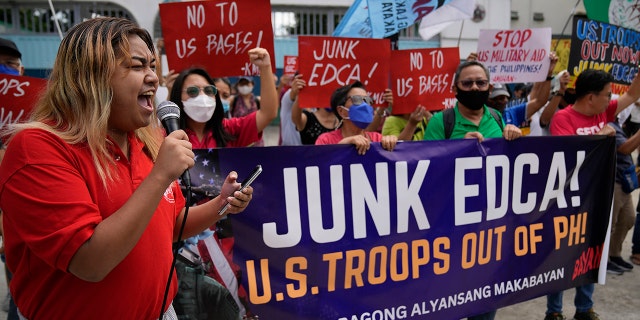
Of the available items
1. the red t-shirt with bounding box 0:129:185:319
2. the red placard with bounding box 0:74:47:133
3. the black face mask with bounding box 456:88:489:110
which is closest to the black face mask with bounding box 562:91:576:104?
the black face mask with bounding box 456:88:489:110

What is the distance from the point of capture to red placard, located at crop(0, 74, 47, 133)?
3.65m

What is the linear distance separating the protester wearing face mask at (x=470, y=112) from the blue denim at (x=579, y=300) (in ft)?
4.29

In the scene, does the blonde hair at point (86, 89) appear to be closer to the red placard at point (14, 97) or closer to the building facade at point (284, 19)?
the red placard at point (14, 97)

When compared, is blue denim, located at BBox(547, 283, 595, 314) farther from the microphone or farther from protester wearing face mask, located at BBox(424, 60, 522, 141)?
the microphone

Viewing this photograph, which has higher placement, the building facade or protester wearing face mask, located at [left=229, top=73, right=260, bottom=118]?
the building facade

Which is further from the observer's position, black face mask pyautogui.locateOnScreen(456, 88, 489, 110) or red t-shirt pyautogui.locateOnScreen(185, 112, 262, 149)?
black face mask pyautogui.locateOnScreen(456, 88, 489, 110)

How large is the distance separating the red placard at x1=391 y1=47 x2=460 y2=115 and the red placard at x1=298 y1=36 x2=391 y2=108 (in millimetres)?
130

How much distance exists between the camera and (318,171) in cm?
296

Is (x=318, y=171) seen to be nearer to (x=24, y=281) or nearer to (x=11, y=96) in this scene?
(x=24, y=281)

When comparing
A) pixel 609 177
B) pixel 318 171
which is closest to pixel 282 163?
pixel 318 171

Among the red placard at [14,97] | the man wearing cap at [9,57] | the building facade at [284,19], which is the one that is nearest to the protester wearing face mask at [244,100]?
the man wearing cap at [9,57]

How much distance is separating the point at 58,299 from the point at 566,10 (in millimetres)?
23242

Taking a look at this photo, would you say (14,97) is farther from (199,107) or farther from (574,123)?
(574,123)

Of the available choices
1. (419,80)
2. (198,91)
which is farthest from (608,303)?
(198,91)
